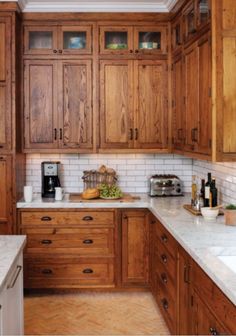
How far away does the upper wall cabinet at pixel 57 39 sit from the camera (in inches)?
188

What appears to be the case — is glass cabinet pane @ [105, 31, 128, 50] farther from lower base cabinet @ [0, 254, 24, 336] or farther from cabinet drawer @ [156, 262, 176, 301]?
lower base cabinet @ [0, 254, 24, 336]

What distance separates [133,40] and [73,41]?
2.03 ft

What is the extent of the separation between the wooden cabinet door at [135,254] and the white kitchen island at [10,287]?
1.79 meters

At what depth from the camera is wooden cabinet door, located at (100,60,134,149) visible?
15.8ft

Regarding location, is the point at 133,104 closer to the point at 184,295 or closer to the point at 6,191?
the point at 6,191

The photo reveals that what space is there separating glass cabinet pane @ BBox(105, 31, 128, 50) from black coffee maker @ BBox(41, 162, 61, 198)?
53.3 inches

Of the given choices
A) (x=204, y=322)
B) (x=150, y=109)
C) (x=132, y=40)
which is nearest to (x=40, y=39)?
(x=132, y=40)

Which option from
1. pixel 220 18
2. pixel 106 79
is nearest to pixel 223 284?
pixel 220 18

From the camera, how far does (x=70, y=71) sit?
4812 millimetres

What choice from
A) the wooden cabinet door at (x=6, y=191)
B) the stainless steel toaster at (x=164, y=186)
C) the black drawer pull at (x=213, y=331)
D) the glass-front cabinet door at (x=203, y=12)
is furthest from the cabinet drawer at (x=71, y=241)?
the black drawer pull at (x=213, y=331)

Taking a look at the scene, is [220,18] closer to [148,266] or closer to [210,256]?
[210,256]

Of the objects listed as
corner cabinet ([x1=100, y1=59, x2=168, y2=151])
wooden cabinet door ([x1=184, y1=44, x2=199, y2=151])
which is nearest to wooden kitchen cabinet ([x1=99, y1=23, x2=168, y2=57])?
corner cabinet ([x1=100, y1=59, x2=168, y2=151])

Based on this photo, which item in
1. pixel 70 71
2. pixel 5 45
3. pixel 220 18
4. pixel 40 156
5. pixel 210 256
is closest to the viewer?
pixel 210 256

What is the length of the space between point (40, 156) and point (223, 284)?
348 centimetres
